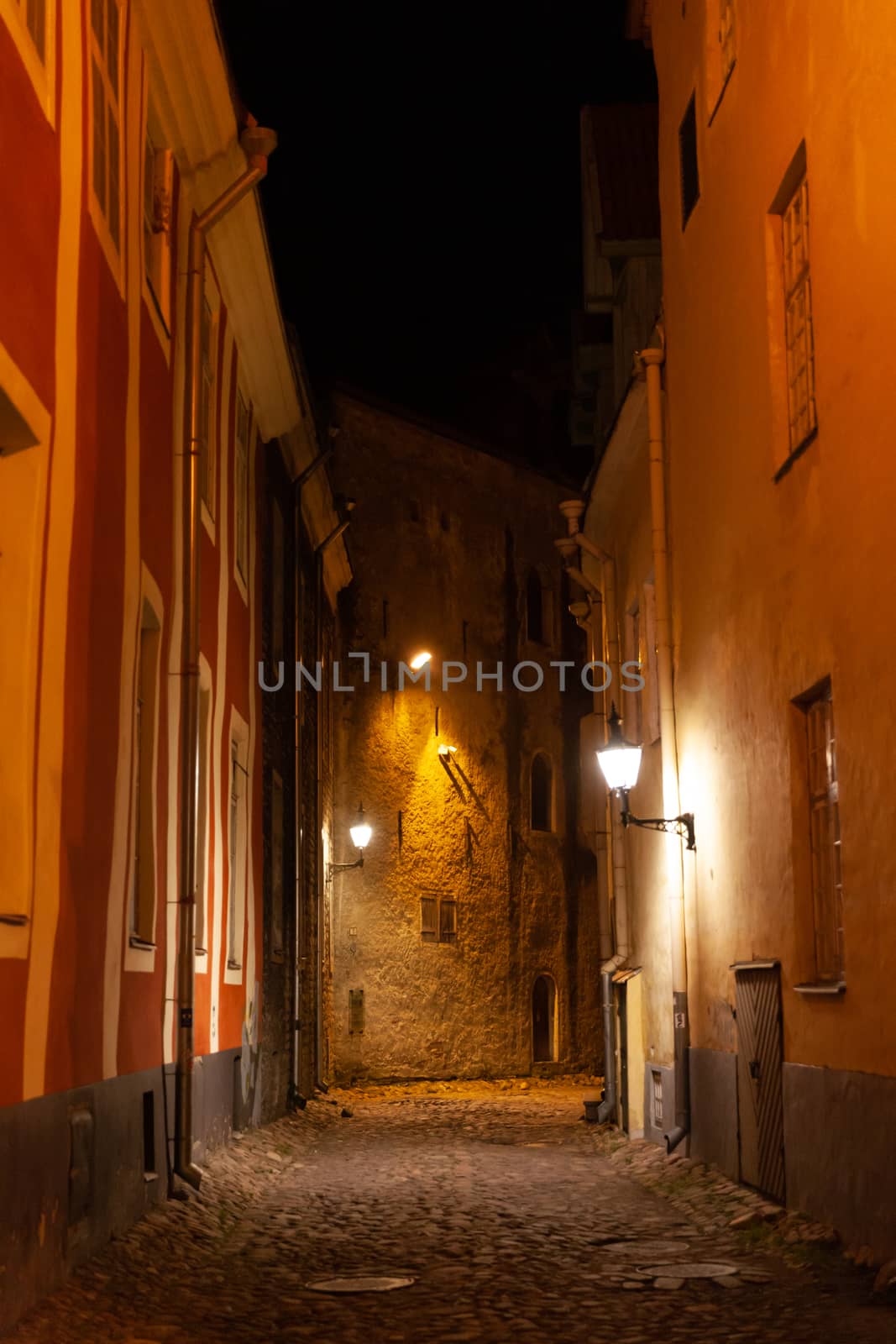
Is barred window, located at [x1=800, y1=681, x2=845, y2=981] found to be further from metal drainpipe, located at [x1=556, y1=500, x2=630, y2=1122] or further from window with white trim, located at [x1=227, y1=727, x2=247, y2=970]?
metal drainpipe, located at [x1=556, y1=500, x2=630, y2=1122]

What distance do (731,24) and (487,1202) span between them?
26.0ft

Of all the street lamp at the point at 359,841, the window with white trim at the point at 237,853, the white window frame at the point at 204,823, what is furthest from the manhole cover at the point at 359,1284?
the street lamp at the point at 359,841

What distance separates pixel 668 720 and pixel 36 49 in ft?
25.7

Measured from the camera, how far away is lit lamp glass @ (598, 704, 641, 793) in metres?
12.6

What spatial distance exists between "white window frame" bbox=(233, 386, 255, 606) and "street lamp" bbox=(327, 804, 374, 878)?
364 inches

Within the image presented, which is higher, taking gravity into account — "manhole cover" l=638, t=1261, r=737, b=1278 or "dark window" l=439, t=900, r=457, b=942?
"dark window" l=439, t=900, r=457, b=942

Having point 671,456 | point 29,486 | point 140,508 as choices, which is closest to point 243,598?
point 671,456

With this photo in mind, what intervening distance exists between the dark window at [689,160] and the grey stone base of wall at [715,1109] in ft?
20.8

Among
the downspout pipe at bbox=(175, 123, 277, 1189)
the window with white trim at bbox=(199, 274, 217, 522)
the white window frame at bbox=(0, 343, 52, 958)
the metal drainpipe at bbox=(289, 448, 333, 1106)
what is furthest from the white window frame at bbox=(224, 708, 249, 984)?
the white window frame at bbox=(0, 343, 52, 958)

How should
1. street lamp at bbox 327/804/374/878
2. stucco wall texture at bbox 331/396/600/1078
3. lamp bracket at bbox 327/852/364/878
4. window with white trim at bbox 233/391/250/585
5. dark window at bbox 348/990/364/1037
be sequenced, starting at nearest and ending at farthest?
window with white trim at bbox 233/391/250/585
street lamp at bbox 327/804/374/878
lamp bracket at bbox 327/852/364/878
dark window at bbox 348/990/364/1037
stucco wall texture at bbox 331/396/600/1078

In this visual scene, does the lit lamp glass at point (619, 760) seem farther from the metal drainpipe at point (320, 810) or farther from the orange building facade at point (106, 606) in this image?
the metal drainpipe at point (320, 810)

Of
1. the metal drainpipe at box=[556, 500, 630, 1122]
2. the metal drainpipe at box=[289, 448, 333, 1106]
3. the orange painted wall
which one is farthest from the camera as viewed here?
the metal drainpipe at box=[289, 448, 333, 1106]

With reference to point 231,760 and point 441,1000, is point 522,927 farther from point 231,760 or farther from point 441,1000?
Result: point 231,760

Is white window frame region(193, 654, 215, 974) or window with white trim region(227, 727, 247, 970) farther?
window with white trim region(227, 727, 247, 970)
